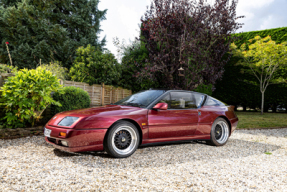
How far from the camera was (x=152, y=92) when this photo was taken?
188 inches

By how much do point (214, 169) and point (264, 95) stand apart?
16.0 metres

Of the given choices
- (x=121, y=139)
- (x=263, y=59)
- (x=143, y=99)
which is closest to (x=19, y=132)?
(x=121, y=139)

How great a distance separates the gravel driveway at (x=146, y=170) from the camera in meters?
2.66

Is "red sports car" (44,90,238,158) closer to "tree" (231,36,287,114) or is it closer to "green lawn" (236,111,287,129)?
"green lawn" (236,111,287,129)

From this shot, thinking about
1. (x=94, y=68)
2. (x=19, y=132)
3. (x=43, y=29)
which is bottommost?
(x=19, y=132)

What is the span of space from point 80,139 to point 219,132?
3.46 m

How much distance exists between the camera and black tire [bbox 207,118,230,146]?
5.05 meters

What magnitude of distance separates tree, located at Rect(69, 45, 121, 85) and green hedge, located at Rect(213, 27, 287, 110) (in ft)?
33.5

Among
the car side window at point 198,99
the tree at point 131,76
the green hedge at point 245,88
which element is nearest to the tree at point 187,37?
the tree at point 131,76

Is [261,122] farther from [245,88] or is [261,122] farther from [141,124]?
[141,124]

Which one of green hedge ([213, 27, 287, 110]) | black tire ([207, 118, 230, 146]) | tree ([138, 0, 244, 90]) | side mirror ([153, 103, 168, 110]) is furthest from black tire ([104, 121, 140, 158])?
green hedge ([213, 27, 287, 110])

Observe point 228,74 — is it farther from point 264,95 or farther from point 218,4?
point 218,4

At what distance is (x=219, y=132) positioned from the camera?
533cm

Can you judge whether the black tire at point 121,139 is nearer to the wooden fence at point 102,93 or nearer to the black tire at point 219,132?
the black tire at point 219,132
